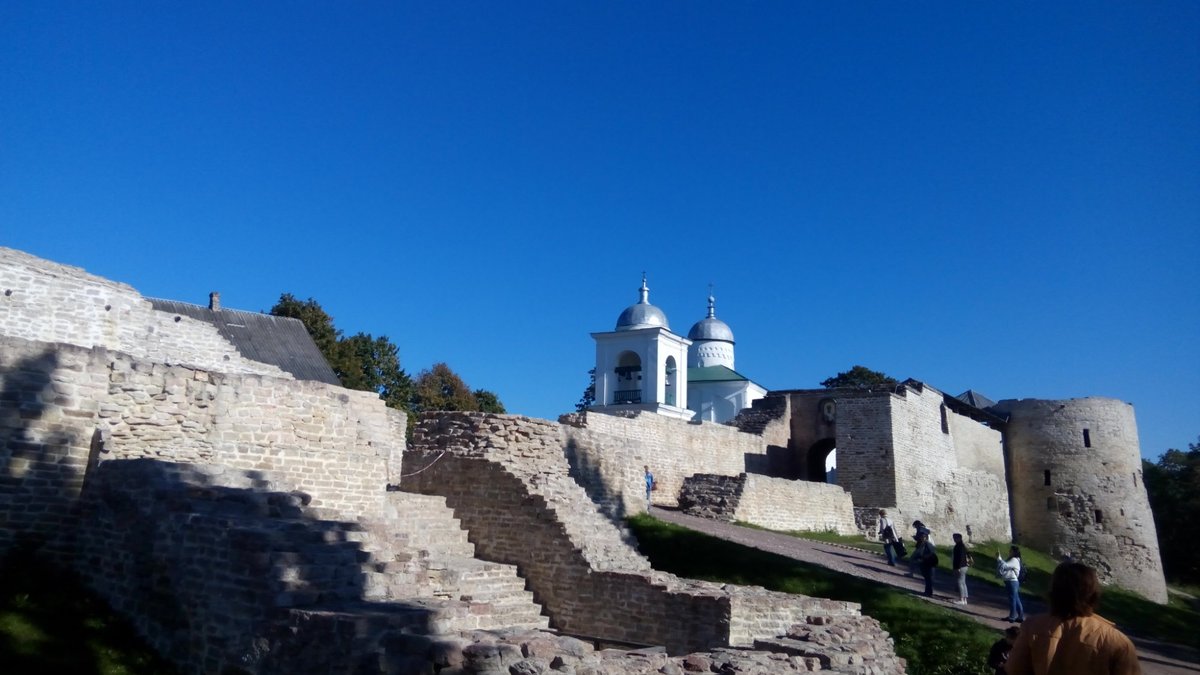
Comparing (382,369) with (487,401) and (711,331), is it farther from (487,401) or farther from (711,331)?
(711,331)

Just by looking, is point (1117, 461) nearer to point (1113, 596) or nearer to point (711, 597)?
point (1113, 596)

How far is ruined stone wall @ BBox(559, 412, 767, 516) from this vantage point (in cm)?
1694

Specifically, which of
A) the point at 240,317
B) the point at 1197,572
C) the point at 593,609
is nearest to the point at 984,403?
the point at 1197,572

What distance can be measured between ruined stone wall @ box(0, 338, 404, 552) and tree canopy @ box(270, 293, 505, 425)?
24.5m

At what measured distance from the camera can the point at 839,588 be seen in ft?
46.5

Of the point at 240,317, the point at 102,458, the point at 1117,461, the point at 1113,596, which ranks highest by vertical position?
the point at 240,317

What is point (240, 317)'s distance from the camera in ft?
→ 93.7

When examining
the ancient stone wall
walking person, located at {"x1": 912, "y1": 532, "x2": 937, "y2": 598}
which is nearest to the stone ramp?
walking person, located at {"x1": 912, "y1": 532, "x2": 937, "y2": 598}

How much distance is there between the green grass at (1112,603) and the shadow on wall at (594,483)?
307 inches

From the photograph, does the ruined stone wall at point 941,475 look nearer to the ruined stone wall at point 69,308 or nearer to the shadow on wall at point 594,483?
the shadow on wall at point 594,483

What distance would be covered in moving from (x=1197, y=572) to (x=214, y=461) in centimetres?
5515

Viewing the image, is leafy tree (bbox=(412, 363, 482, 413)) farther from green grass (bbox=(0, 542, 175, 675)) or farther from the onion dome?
green grass (bbox=(0, 542, 175, 675))

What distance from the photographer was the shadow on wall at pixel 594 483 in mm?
16500

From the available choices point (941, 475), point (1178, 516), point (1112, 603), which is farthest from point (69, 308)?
point (1178, 516)
